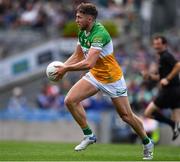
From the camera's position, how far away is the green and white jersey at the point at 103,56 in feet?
49.3

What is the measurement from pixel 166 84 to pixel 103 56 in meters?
4.41

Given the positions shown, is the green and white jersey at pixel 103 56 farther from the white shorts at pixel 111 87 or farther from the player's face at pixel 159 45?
the player's face at pixel 159 45

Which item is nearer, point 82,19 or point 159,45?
point 82,19

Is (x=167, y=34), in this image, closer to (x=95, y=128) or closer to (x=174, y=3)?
(x=174, y=3)

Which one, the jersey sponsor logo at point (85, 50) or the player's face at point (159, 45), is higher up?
the jersey sponsor logo at point (85, 50)

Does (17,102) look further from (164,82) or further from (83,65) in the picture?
(83,65)

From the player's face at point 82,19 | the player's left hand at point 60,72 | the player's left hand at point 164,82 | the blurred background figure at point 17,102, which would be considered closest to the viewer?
the player's left hand at point 60,72

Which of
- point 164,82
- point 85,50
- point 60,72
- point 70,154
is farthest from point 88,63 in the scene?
point 164,82

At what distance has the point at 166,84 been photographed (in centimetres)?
1928

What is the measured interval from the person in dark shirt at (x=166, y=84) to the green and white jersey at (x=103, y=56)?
382 cm

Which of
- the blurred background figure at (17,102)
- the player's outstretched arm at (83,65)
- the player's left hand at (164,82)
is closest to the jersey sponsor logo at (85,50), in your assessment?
the player's outstretched arm at (83,65)

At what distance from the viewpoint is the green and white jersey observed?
15.0m

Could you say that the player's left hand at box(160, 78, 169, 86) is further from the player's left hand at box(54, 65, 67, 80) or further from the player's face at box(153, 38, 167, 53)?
the player's left hand at box(54, 65, 67, 80)

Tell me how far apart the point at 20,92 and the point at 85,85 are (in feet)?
53.5
